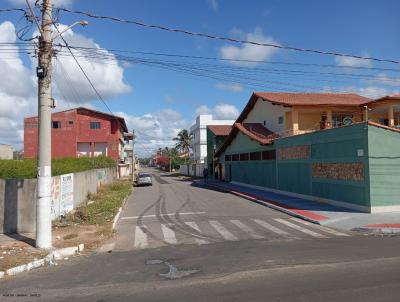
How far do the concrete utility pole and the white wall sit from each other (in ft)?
78.7

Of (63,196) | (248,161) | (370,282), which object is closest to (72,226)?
(63,196)

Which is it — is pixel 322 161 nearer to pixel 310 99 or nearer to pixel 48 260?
pixel 310 99

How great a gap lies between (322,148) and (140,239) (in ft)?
42.4

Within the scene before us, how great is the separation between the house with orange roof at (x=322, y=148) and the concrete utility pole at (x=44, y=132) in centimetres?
1311

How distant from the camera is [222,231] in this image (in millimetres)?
15289

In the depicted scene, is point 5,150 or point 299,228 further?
point 5,150

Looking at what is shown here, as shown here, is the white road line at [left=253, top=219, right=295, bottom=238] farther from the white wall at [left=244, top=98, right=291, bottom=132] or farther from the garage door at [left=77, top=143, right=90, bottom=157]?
the garage door at [left=77, top=143, right=90, bottom=157]

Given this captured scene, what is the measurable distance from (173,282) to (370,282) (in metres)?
3.46

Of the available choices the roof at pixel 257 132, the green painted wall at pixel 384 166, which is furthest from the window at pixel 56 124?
the green painted wall at pixel 384 166

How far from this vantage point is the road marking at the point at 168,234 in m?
13.7

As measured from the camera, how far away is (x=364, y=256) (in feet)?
33.5

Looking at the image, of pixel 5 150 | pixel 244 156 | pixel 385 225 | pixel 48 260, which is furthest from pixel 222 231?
pixel 5 150

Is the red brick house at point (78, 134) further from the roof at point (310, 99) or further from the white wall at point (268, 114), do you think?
the roof at point (310, 99)

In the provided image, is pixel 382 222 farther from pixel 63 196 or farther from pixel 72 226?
pixel 63 196
